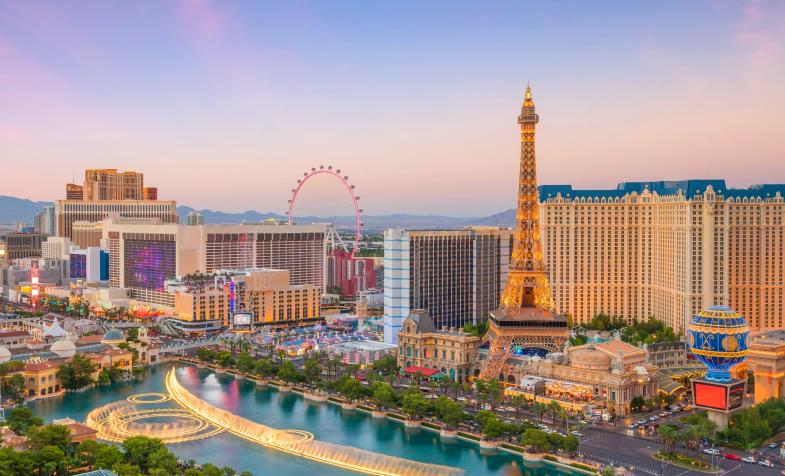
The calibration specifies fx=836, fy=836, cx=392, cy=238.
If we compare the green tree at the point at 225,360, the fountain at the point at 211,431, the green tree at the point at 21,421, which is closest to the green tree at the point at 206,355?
the green tree at the point at 225,360

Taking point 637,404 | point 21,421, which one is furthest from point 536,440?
point 21,421

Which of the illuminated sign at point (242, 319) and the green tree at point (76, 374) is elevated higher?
the illuminated sign at point (242, 319)

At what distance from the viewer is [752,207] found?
8338cm

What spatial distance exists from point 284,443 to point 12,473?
17052 millimetres

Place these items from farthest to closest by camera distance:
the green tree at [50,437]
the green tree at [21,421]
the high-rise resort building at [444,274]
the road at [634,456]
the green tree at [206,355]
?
1. the high-rise resort building at [444,274]
2. the green tree at [206,355]
3. the green tree at [21,421]
4. the road at [634,456]
5. the green tree at [50,437]

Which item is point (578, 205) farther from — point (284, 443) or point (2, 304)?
point (2, 304)

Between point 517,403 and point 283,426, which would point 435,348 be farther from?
point 283,426

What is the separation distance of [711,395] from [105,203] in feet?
513

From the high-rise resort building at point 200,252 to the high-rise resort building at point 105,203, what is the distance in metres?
39.3

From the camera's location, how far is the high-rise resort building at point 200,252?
4847 inches

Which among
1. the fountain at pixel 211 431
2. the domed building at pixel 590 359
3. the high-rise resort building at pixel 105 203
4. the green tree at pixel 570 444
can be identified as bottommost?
the fountain at pixel 211 431

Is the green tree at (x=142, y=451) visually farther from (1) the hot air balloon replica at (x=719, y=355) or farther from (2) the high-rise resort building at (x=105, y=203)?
(2) the high-rise resort building at (x=105, y=203)

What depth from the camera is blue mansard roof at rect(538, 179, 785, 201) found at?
83.4m

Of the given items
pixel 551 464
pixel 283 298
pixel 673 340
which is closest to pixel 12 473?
pixel 551 464
